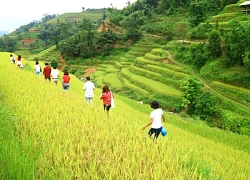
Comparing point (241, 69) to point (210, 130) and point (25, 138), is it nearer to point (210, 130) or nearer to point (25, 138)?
point (210, 130)

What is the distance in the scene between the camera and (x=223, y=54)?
2102 cm

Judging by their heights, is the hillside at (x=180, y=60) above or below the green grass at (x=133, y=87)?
above

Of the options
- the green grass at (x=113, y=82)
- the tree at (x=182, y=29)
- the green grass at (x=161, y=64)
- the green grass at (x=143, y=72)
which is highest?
the tree at (x=182, y=29)

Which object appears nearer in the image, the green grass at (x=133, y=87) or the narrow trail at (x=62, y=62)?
the green grass at (x=133, y=87)

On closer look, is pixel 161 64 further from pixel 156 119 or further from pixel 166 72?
pixel 156 119

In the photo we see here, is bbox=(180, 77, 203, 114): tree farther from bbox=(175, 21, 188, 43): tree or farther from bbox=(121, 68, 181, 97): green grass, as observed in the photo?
bbox=(175, 21, 188, 43): tree

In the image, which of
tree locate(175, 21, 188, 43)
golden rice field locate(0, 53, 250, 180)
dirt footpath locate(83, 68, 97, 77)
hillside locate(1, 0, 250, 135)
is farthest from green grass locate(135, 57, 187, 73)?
golden rice field locate(0, 53, 250, 180)

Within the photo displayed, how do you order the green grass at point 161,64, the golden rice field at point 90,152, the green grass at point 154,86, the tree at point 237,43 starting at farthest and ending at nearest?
the green grass at point 161,64
the green grass at point 154,86
the tree at point 237,43
the golden rice field at point 90,152

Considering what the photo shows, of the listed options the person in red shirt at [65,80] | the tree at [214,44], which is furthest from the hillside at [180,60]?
the person in red shirt at [65,80]

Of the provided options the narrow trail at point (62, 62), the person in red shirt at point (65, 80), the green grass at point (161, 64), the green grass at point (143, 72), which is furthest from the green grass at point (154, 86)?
the narrow trail at point (62, 62)

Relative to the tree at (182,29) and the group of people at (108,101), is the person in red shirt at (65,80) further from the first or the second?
the tree at (182,29)

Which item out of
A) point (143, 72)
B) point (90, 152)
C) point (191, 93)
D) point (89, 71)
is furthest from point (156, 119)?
point (89, 71)

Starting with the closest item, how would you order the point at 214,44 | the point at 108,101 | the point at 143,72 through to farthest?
the point at 108,101
the point at 214,44
the point at 143,72

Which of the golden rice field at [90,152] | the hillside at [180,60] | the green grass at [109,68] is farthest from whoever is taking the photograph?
the green grass at [109,68]
